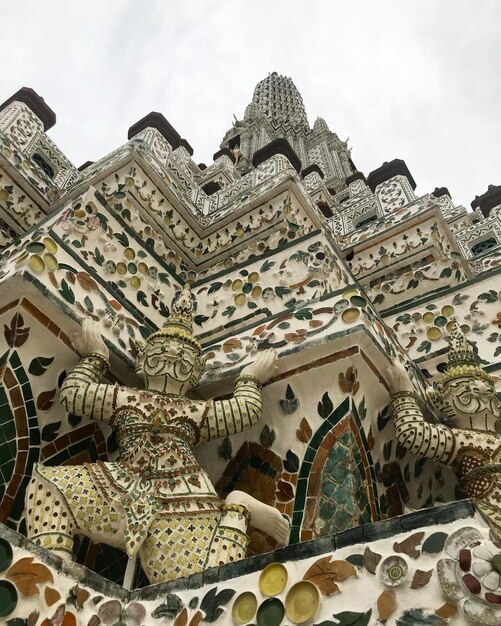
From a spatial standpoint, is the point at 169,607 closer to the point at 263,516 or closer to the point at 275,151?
the point at 263,516

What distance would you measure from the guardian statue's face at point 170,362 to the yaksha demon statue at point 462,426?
94 cm

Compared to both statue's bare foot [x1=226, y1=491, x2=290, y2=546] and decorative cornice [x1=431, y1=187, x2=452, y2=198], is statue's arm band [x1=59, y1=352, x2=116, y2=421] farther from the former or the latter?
decorative cornice [x1=431, y1=187, x2=452, y2=198]

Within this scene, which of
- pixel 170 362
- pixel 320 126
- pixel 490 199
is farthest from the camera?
pixel 320 126

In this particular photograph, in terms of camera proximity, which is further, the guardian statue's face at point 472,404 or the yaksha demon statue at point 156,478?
the guardian statue's face at point 472,404

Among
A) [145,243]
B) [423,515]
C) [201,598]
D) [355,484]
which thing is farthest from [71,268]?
[423,515]

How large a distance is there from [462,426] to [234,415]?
1225mm

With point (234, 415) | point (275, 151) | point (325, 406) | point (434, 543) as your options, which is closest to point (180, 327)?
point (234, 415)

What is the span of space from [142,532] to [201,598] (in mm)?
546

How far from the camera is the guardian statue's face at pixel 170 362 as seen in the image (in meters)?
3.16

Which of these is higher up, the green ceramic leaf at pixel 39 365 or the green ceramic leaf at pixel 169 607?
the green ceramic leaf at pixel 39 365

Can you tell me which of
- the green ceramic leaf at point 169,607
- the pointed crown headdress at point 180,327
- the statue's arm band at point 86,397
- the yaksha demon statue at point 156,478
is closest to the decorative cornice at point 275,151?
the pointed crown headdress at point 180,327

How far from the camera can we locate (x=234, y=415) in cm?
298

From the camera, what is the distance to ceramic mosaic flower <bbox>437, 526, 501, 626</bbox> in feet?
5.16

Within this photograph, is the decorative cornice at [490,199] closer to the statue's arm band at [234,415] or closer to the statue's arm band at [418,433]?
the statue's arm band at [418,433]
